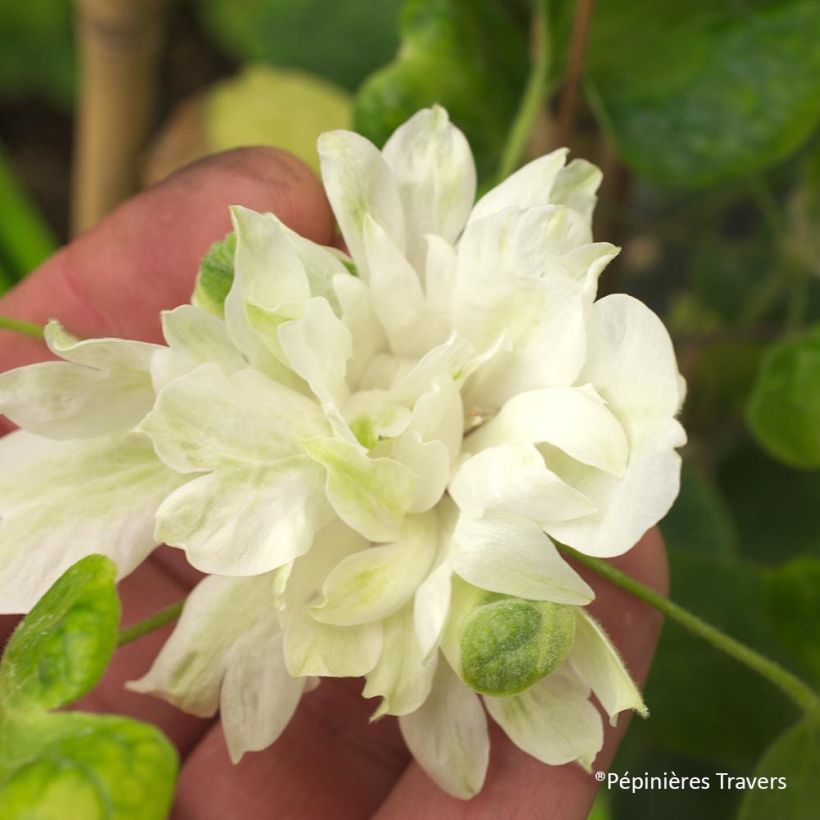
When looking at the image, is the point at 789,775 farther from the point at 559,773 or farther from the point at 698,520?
the point at 698,520

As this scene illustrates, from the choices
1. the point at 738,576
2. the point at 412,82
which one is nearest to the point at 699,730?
the point at 738,576

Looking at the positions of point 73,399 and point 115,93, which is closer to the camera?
Result: point 73,399

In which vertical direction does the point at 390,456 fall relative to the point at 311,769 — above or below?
above

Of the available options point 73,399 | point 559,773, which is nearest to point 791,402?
point 559,773

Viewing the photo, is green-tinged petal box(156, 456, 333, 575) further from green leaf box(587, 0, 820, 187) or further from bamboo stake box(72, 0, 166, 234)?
bamboo stake box(72, 0, 166, 234)

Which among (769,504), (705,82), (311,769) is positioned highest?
(705,82)

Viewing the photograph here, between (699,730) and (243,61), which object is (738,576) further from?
(243,61)

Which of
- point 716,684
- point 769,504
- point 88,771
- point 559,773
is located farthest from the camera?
point 769,504
